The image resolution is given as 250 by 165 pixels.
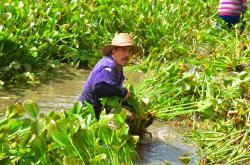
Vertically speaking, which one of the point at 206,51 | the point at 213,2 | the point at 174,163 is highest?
the point at 213,2

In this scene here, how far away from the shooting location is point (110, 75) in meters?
4.18

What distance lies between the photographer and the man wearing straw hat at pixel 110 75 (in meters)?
4.14

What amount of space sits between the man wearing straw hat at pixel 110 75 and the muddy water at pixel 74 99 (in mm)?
510

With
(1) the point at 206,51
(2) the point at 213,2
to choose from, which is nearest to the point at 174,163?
(1) the point at 206,51

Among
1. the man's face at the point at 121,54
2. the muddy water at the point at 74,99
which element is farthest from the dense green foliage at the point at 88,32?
the man's face at the point at 121,54

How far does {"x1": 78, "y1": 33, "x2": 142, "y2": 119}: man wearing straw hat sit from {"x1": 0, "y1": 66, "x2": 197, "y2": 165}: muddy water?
1.67 feet

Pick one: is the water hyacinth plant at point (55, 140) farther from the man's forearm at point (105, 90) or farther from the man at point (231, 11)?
the man at point (231, 11)

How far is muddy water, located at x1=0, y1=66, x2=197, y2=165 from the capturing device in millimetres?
4316

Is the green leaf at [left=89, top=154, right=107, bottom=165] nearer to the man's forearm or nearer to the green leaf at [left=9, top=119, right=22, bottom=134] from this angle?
the green leaf at [left=9, top=119, right=22, bottom=134]

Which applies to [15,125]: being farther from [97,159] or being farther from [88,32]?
[88,32]

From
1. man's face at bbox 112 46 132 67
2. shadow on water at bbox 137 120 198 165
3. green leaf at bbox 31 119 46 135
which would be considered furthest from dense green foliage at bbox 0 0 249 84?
green leaf at bbox 31 119 46 135

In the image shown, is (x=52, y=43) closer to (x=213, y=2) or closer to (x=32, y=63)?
(x=32, y=63)

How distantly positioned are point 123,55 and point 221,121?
999mm

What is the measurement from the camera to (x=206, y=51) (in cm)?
762
